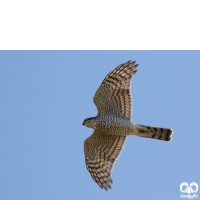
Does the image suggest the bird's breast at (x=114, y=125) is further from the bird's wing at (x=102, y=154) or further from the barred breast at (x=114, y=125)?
the bird's wing at (x=102, y=154)

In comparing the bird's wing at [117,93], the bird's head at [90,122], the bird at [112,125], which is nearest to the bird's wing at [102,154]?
the bird at [112,125]

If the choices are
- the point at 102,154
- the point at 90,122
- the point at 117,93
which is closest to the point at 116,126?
the point at 90,122

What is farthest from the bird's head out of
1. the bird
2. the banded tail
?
the banded tail

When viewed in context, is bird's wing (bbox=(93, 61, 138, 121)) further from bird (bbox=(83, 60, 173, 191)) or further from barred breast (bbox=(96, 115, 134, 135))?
barred breast (bbox=(96, 115, 134, 135))

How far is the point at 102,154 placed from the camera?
10.9 m

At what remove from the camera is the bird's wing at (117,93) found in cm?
1041

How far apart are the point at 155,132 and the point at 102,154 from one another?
1.90 m

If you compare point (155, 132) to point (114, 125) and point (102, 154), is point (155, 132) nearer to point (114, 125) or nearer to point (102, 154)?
point (114, 125)

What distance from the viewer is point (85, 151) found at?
11047 mm

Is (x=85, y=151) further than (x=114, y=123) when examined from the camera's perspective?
Yes
